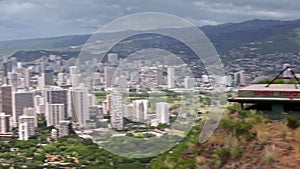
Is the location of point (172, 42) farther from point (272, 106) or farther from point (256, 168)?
point (256, 168)

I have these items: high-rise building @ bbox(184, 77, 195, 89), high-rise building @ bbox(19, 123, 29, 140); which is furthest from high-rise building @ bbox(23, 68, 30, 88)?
high-rise building @ bbox(184, 77, 195, 89)

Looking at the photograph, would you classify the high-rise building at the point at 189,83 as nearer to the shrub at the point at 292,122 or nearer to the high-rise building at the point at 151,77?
the high-rise building at the point at 151,77

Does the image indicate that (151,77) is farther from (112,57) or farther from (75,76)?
(75,76)

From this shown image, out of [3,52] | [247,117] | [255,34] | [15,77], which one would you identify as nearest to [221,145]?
[247,117]

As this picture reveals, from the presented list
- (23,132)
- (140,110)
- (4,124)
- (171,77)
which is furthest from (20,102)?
(140,110)

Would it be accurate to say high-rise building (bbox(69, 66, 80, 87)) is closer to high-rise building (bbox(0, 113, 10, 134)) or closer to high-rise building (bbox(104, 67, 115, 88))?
high-rise building (bbox(104, 67, 115, 88))

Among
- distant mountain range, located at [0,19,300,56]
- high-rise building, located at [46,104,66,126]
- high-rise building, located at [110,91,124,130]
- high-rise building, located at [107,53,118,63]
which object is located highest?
distant mountain range, located at [0,19,300,56]
